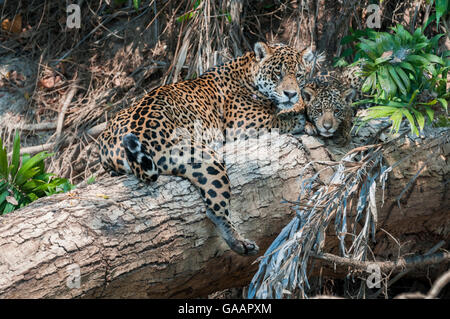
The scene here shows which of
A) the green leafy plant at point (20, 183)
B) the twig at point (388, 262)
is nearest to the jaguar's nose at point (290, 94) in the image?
the twig at point (388, 262)

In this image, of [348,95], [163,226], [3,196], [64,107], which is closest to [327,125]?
[348,95]

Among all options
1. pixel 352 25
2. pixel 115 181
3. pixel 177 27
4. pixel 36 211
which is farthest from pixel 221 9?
pixel 36 211

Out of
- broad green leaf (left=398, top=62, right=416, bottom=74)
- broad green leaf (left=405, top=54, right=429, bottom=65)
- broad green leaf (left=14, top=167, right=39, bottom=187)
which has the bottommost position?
broad green leaf (left=14, top=167, right=39, bottom=187)

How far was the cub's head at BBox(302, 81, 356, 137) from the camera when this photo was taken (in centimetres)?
629

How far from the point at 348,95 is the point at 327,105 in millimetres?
310

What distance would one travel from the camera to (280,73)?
278 inches

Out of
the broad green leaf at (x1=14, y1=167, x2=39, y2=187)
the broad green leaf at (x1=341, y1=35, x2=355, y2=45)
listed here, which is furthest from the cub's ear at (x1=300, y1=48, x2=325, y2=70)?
the broad green leaf at (x1=14, y1=167, x2=39, y2=187)

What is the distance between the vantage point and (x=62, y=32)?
10148 millimetres

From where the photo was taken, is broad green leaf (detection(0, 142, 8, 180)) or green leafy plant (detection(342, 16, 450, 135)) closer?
green leafy plant (detection(342, 16, 450, 135))

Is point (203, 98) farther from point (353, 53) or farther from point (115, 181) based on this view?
point (353, 53)

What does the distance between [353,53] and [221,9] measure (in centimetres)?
214

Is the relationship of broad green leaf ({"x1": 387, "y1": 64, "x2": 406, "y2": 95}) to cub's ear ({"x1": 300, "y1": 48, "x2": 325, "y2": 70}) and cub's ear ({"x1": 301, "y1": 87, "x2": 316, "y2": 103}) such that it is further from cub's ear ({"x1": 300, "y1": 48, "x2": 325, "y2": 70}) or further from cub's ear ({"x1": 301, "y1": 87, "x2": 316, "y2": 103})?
cub's ear ({"x1": 300, "y1": 48, "x2": 325, "y2": 70})

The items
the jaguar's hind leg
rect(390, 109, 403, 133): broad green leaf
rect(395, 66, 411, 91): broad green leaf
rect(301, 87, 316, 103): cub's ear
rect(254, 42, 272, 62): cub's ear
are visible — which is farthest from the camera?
rect(254, 42, 272, 62): cub's ear

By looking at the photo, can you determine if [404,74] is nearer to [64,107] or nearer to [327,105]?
[327,105]
